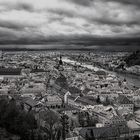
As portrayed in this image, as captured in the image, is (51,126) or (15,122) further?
(51,126)

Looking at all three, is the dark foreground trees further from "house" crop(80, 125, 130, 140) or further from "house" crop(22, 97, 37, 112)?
"house" crop(22, 97, 37, 112)

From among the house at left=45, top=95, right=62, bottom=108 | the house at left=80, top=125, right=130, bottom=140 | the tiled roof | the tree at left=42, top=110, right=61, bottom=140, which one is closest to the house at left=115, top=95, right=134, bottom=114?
the house at left=45, top=95, right=62, bottom=108

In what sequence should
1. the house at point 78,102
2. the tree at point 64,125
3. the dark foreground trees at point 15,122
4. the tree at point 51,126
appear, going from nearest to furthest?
the dark foreground trees at point 15,122, the tree at point 51,126, the tree at point 64,125, the house at point 78,102

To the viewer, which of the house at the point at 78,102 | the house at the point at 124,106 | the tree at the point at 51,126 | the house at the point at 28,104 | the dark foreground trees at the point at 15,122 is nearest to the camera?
the dark foreground trees at the point at 15,122

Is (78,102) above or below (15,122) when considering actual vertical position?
below

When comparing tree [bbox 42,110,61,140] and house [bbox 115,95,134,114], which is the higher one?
tree [bbox 42,110,61,140]

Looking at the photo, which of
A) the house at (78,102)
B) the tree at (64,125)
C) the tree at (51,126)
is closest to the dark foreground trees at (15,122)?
the tree at (51,126)

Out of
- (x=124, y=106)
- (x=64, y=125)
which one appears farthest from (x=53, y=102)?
(x=64, y=125)

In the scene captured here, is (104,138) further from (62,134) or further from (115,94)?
(115,94)

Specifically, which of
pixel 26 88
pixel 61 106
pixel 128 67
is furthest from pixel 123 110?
pixel 128 67

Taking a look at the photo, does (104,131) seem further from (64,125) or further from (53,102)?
(53,102)

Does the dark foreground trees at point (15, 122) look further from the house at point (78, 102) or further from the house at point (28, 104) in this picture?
the house at point (78, 102)
